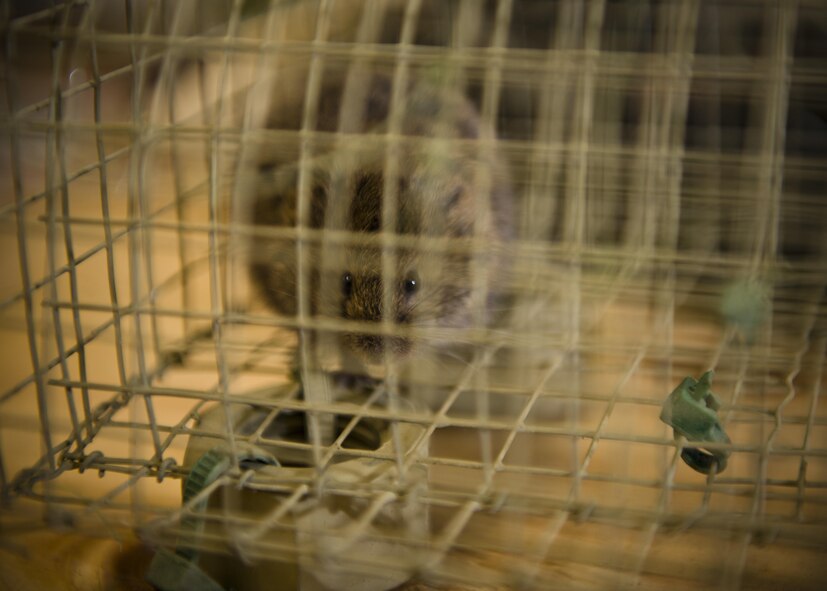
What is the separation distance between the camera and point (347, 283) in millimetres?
1001

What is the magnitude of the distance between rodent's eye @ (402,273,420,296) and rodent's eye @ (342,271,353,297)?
0.06 metres

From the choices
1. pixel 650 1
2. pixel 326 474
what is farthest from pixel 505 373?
pixel 650 1

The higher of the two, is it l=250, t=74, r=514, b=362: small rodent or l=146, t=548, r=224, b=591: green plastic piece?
l=250, t=74, r=514, b=362: small rodent

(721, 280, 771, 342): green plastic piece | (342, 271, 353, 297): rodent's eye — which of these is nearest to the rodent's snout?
(342, 271, 353, 297): rodent's eye

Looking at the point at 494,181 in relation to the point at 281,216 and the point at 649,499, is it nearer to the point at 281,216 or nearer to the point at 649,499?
the point at 281,216

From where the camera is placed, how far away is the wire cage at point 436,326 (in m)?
0.75

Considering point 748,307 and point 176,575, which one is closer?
point 176,575

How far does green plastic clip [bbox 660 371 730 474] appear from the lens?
0.77 metres

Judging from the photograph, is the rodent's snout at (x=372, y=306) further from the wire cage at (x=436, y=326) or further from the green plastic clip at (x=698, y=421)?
the green plastic clip at (x=698, y=421)

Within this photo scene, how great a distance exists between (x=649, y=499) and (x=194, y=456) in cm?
57

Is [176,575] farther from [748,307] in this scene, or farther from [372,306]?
[748,307]

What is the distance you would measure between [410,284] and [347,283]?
8 centimetres

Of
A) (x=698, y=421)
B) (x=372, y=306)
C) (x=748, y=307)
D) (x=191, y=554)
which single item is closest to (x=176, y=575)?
(x=191, y=554)

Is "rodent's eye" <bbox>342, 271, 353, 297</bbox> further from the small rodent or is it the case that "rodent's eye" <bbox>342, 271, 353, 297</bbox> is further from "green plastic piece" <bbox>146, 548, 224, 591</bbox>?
"green plastic piece" <bbox>146, 548, 224, 591</bbox>
